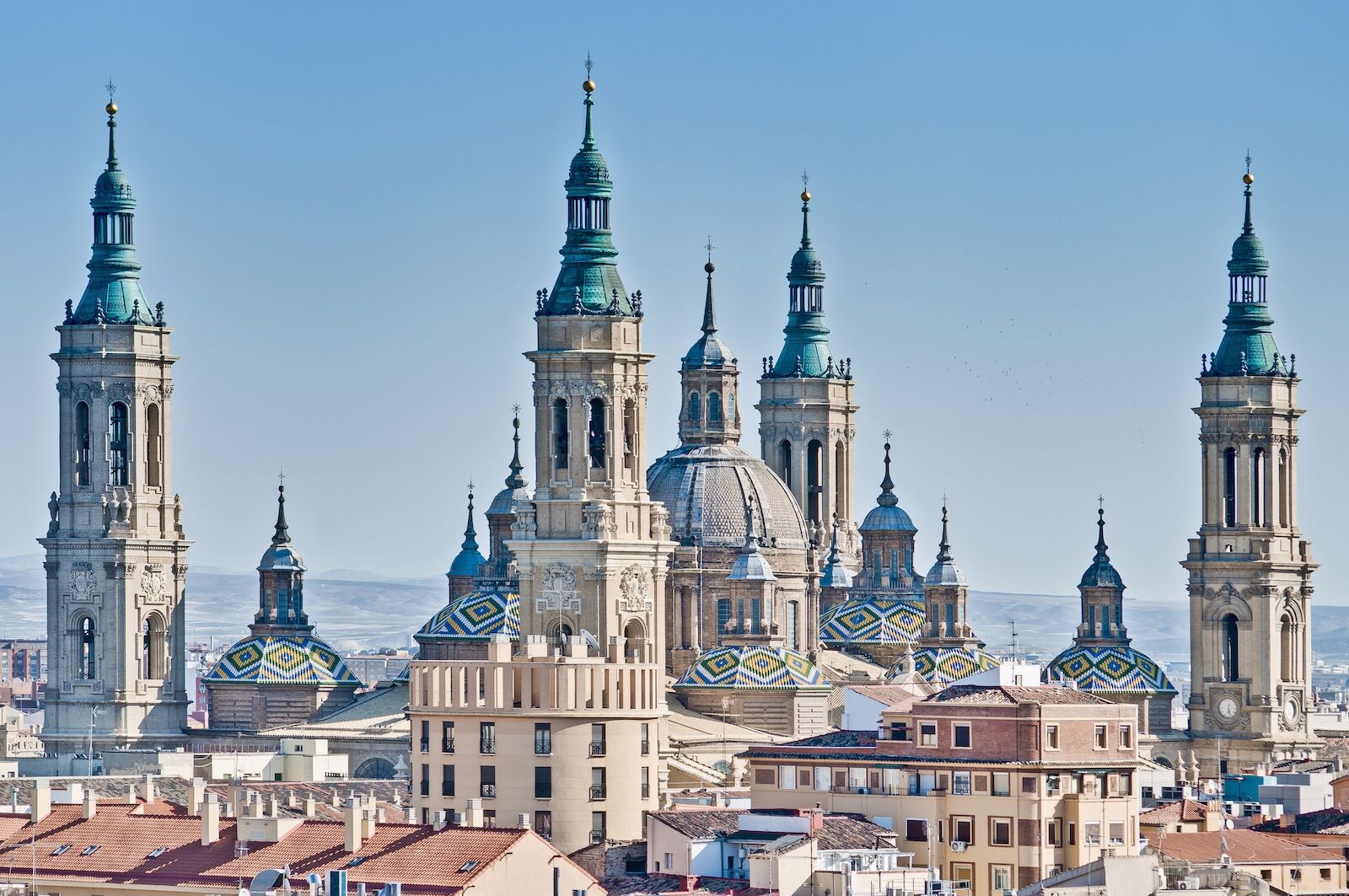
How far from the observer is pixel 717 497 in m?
146

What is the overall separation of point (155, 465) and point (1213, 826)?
166 feet

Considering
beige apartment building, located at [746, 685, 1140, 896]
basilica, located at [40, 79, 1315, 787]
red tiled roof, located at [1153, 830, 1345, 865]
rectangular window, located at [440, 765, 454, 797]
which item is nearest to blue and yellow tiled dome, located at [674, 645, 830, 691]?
basilica, located at [40, 79, 1315, 787]

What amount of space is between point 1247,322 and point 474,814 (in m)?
67.8

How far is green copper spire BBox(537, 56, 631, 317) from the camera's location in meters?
129

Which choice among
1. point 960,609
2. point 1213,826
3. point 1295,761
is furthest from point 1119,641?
point 1213,826

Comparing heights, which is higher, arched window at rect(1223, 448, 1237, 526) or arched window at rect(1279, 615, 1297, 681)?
arched window at rect(1223, 448, 1237, 526)

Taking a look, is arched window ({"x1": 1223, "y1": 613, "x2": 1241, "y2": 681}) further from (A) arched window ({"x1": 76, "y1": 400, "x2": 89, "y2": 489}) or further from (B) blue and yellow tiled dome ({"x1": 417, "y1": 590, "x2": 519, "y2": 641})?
(A) arched window ({"x1": 76, "y1": 400, "x2": 89, "y2": 489})

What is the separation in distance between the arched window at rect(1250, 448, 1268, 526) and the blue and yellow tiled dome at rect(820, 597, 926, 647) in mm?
12383

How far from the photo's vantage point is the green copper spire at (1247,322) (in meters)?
155

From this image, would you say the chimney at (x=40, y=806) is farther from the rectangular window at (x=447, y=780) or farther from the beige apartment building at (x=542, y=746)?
the rectangular window at (x=447, y=780)

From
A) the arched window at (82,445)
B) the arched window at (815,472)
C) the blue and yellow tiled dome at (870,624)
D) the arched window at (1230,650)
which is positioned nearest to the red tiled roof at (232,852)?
the arched window at (82,445)

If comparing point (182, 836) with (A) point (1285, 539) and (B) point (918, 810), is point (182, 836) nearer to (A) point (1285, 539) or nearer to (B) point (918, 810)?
(B) point (918, 810)

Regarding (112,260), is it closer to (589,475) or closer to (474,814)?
(589,475)

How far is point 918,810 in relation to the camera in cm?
9300
